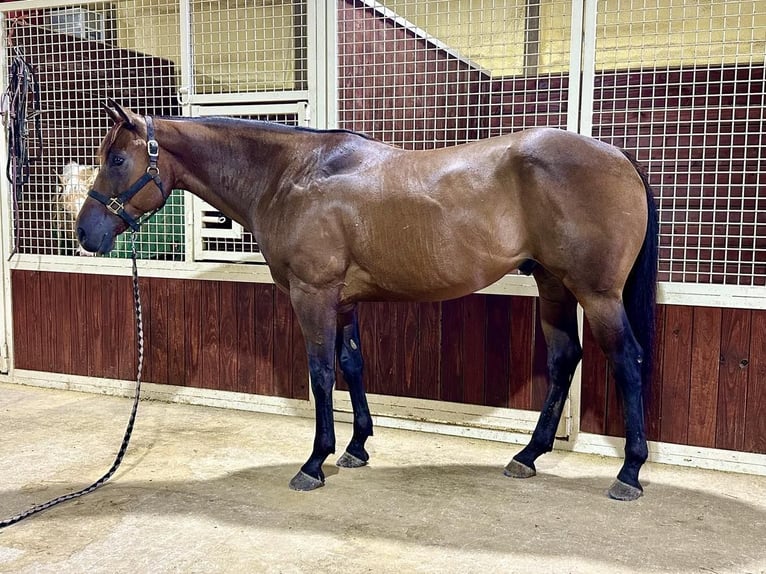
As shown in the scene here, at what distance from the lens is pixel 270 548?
2010mm

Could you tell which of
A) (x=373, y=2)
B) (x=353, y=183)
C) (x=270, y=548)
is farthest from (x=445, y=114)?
(x=270, y=548)

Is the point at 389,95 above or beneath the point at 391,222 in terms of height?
above

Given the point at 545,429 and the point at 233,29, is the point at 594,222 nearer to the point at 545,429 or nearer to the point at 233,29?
the point at 545,429

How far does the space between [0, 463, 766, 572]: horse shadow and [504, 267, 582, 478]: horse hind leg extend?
4.2 inches

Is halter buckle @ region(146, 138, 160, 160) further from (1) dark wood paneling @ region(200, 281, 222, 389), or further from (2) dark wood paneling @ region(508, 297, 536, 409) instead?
(2) dark wood paneling @ region(508, 297, 536, 409)

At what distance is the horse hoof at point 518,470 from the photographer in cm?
262

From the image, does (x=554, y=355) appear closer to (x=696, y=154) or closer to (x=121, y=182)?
(x=696, y=154)

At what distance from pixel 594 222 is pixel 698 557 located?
107 centimetres

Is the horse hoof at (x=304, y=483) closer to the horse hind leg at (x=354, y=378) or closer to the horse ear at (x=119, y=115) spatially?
the horse hind leg at (x=354, y=378)

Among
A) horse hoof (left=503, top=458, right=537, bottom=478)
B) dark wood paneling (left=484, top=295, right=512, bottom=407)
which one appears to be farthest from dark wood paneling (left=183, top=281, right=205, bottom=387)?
horse hoof (left=503, top=458, right=537, bottom=478)

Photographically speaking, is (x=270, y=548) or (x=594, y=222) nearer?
(x=270, y=548)

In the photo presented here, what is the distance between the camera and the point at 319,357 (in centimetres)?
250

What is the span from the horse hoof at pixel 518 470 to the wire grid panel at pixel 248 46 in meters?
2.05

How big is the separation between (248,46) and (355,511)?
8.07 feet
